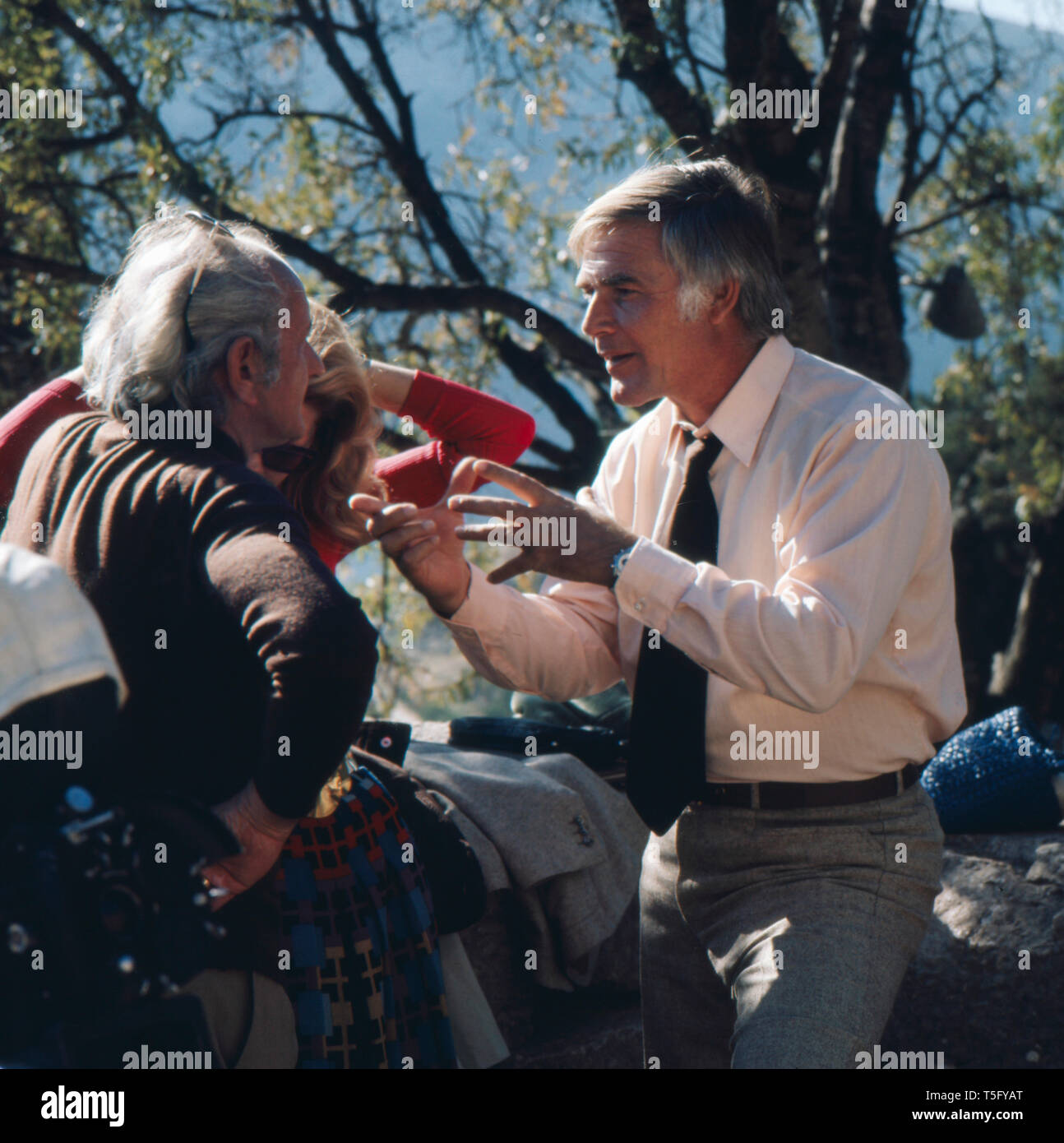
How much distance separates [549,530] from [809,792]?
69 cm

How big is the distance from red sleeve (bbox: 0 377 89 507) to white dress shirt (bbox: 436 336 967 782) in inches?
37.0

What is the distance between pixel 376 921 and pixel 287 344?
1.01 metres

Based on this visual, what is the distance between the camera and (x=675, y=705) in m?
2.50

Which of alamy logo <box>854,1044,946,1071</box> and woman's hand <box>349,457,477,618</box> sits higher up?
woman's hand <box>349,457,477,618</box>

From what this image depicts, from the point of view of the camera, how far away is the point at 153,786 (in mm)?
1898

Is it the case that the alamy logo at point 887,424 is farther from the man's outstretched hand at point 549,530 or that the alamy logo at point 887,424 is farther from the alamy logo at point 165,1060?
the alamy logo at point 165,1060

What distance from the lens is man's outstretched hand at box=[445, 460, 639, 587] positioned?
224 cm

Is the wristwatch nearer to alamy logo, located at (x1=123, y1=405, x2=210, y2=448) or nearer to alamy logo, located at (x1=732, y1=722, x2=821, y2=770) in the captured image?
alamy logo, located at (x1=732, y1=722, x2=821, y2=770)

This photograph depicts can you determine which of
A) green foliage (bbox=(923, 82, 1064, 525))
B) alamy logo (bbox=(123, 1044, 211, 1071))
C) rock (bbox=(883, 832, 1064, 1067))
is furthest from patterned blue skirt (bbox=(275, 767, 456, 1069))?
green foliage (bbox=(923, 82, 1064, 525))

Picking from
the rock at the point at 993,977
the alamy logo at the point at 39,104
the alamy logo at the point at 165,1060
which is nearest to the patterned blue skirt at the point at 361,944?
the alamy logo at the point at 165,1060

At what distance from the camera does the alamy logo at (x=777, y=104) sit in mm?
6498

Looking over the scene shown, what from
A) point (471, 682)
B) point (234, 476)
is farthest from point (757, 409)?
point (471, 682)

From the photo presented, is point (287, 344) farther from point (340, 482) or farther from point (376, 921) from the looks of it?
point (376, 921)
